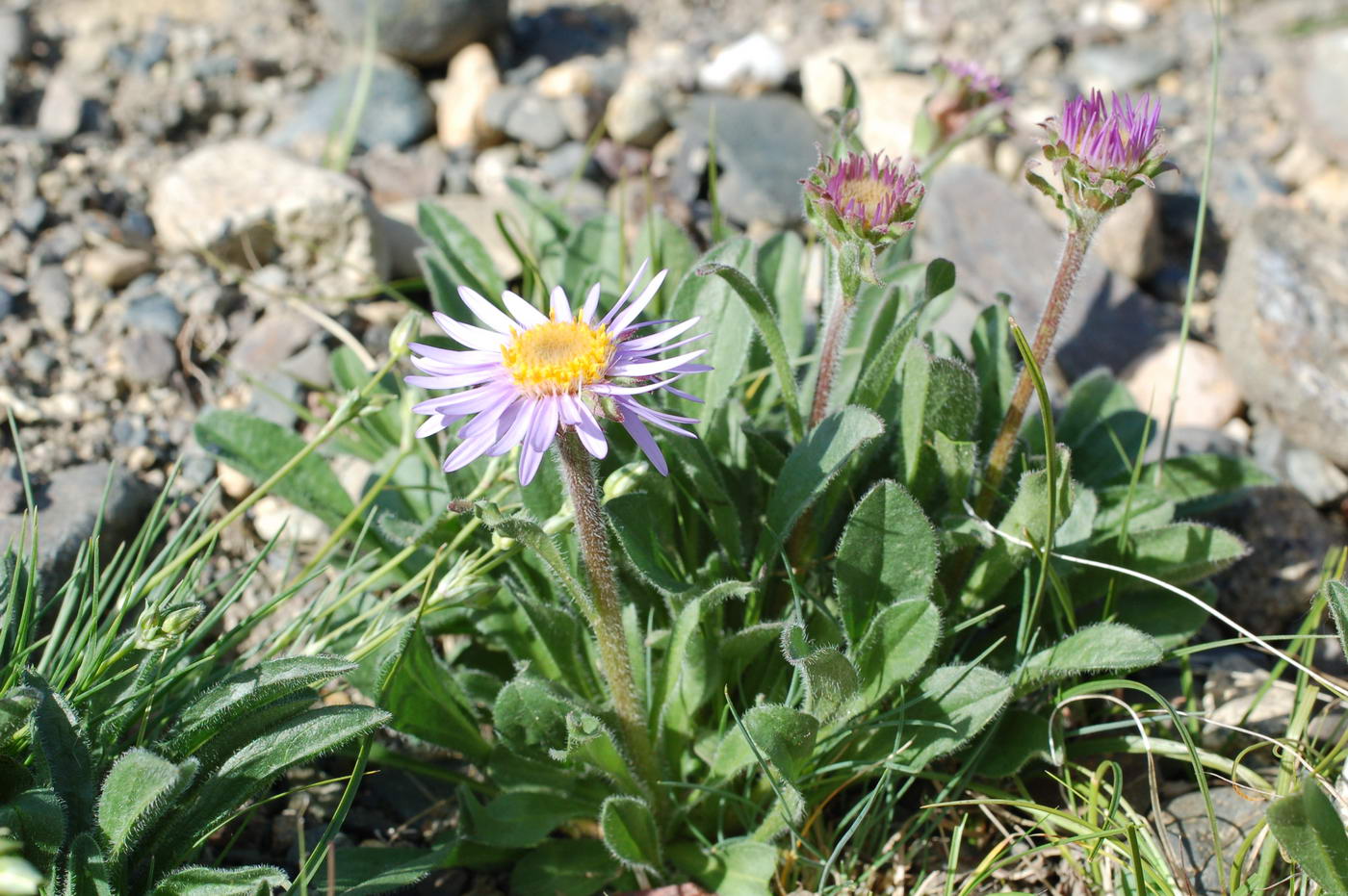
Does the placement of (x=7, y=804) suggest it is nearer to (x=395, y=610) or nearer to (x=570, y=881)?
(x=395, y=610)

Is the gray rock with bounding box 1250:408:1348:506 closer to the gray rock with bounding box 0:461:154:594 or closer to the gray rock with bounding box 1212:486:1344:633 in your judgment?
the gray rock with bounding box 1212:486:1344:633

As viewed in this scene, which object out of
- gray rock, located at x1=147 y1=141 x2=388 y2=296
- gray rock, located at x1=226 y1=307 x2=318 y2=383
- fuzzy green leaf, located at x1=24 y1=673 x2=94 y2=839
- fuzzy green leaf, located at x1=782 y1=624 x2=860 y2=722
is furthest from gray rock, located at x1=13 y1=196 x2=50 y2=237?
fuzzy green leaf, located at x1=782 y1=624 x2=860 y2=722

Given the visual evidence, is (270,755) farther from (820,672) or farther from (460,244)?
(460,244)

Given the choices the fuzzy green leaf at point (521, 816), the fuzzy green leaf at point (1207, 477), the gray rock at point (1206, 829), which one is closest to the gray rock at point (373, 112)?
the fuzzy green leaf at point (521, 816)

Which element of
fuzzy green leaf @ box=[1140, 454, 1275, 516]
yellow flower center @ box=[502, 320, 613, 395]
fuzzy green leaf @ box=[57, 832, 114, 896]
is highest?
yellow flower center @ box=[502, 320, 613, 395]

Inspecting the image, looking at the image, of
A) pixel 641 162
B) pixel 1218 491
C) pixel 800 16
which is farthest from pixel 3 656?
pixel 800 16

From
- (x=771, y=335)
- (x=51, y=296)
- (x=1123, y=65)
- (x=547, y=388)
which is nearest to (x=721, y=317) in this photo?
(x=771, y=335)
